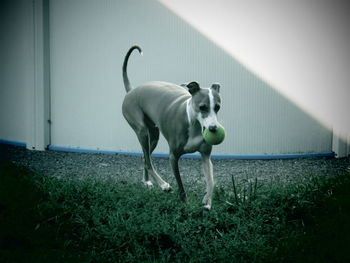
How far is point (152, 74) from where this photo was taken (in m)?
6.73

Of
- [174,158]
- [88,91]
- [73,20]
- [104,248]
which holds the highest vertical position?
[73,20]

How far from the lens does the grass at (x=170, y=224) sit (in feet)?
10.7

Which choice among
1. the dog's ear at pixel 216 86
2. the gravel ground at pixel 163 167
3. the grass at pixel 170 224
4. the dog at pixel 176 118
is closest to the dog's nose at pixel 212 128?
the dog at pixel 176 118

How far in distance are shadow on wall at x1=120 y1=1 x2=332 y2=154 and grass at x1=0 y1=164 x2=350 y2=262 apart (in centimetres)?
216

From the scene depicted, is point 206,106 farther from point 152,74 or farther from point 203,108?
point 152,74

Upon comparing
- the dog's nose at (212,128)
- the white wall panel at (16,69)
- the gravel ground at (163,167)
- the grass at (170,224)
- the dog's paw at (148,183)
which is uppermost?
the white wall panel at (16,69)

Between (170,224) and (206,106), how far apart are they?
965 millimetres

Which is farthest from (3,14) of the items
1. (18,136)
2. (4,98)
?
(18,136)

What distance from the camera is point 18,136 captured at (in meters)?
7.77

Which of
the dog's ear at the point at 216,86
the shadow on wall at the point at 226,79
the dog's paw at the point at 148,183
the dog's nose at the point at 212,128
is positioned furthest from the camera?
the shadow on wall at the point at 226,79

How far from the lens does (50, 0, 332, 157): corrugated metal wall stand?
6594mm

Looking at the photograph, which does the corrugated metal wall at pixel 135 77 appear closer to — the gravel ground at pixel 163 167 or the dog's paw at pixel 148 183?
the gravel ground at pixel 163 167

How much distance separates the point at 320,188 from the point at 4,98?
5706 millimetres

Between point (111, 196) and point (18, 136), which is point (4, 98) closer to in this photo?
point (18, 136)
